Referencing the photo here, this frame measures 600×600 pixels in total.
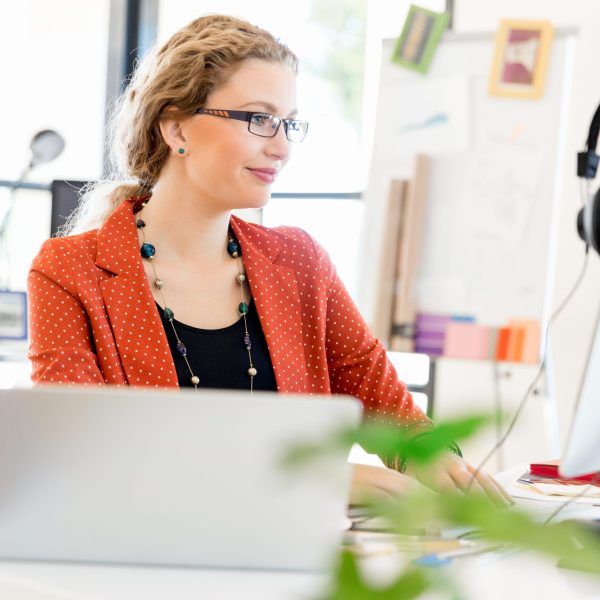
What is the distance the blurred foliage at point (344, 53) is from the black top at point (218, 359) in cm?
230

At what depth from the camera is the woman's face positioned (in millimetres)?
1625

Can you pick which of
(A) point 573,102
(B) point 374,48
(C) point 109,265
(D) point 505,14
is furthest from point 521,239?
(C) point 109,265

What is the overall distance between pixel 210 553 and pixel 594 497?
649mm

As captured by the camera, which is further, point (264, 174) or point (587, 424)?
point (264, 174)

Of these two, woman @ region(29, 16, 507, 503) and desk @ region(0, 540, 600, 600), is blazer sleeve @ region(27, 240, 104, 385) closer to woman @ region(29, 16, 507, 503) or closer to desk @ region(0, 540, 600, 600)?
woman @ region(29, 16, 507, 503)

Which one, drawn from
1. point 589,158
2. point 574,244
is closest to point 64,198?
point 589,158

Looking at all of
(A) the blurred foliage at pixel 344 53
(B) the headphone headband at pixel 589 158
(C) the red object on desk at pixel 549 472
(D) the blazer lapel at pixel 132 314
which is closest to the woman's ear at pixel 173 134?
(D) the blazer lapel at pixel 132 314

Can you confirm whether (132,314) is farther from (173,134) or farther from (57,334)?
(173,134)

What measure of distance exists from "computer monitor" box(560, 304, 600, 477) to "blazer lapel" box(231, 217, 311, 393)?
0.80 metres

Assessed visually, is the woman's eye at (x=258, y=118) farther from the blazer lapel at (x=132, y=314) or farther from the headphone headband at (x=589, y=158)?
the headphone headband at (x=589, y=158)

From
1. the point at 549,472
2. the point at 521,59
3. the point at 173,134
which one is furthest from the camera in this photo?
the point at 521,59

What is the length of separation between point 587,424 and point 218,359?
0.85m

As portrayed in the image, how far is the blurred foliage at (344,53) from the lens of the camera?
374 cm

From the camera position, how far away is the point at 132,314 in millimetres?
1507
